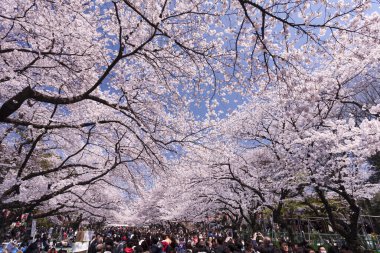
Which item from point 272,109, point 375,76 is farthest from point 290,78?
point 272,109

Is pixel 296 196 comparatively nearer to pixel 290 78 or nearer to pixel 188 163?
pixel 188 163

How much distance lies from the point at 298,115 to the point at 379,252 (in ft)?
20.5

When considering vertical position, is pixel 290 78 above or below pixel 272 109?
below

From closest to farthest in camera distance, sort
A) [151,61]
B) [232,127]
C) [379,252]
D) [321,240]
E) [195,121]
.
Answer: [151,61]
[195,121]
[379,252]
[321,240]
[232,127]

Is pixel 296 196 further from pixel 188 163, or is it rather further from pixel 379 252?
pixel 188 163

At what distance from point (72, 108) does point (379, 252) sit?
12.9 meters

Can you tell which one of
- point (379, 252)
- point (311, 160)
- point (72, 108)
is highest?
point (72, 108)

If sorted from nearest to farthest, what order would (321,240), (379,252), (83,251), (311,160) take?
(311,160) → (379,252) → (83,251) → (321,240)

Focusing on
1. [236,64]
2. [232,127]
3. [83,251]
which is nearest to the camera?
[236,64]

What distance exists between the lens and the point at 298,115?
11.0 meters

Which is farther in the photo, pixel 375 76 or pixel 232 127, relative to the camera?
pixel 232 127

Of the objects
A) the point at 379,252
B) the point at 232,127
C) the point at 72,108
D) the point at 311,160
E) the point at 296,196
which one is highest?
the point at 232,127

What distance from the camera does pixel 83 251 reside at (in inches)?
460

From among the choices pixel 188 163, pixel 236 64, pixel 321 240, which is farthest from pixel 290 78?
pixel 321 240
